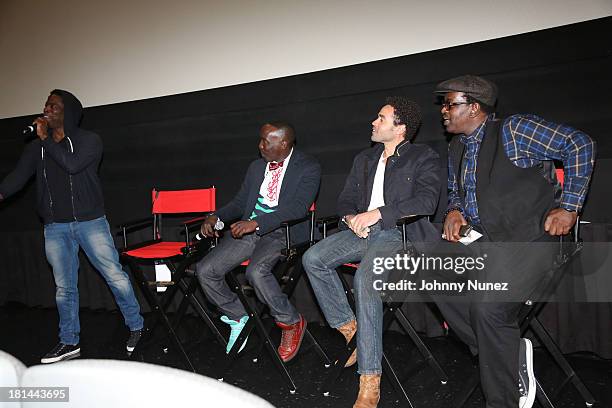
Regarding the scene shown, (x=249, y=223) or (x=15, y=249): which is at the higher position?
(x=249, y=223)

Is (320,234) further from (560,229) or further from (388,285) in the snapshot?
(560,229)

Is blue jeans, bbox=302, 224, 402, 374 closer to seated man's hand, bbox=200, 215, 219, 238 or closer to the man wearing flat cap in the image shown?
the man wearing flat cap

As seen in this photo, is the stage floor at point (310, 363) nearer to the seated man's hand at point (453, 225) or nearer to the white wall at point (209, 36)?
the seated man's hand at point (453, 225)

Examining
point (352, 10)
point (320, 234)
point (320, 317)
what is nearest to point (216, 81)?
point (352, 10)

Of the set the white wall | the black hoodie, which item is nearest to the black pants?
the white wall

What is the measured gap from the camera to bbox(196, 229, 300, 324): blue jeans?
2.77 m

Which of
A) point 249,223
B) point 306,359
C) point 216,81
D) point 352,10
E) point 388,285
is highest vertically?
point 352,10

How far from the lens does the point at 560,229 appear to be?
2.01 m

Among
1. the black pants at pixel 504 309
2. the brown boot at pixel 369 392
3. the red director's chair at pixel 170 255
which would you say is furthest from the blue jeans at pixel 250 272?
the black pants at pixel 504 309

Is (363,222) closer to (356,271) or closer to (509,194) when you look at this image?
(356,271)

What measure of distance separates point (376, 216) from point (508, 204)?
0.66 metres

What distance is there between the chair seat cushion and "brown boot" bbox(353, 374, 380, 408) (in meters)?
1.50

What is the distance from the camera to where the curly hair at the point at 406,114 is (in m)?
2.78

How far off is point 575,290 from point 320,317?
1704mm
